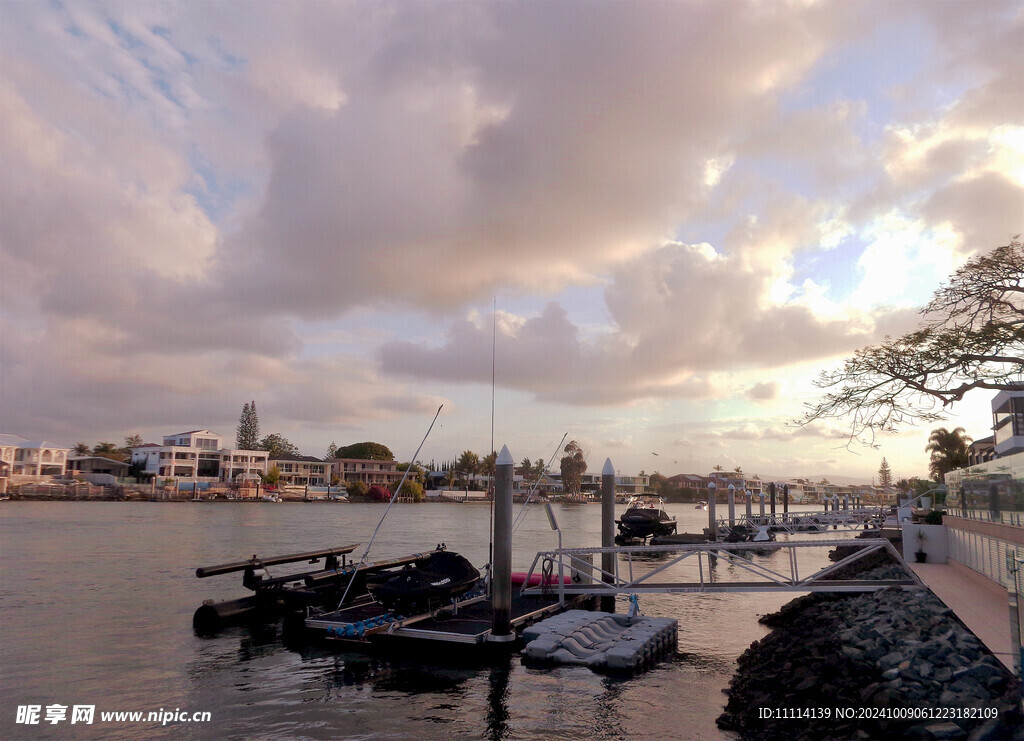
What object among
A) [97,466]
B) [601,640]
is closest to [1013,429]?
[601,640]

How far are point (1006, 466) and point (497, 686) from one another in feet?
47.6

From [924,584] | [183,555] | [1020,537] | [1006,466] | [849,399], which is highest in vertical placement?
[849,399]

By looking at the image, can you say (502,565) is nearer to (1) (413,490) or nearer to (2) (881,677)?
(2) (881,677)

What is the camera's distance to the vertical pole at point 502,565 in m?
18.3

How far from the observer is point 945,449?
9994 centimetres

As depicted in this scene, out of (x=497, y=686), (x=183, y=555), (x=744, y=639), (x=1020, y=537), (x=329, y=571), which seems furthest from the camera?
(x=183, y=555)

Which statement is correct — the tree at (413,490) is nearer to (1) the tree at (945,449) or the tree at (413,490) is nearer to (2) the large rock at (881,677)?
(1) the tree at (945,449)

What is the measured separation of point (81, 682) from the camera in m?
17.6

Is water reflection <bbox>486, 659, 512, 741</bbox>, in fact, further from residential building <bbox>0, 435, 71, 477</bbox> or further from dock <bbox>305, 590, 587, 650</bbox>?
residential building <bbox>0, 435, 71, 477</bbox>

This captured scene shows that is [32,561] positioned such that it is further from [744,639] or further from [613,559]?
[744,639]

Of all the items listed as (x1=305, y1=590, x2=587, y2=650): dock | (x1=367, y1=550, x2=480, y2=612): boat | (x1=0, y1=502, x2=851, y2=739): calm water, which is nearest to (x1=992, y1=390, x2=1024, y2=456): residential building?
(x1=0, y1=502, x2=851, y2=739): calm water

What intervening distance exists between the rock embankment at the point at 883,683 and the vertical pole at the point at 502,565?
6.12m

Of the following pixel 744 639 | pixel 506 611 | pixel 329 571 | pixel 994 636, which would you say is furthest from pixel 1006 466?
pixel 329 571

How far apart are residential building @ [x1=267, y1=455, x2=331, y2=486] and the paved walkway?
563ft
